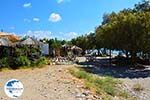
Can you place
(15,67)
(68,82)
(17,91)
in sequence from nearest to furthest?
(17,91) < (68,82) < (15,67)

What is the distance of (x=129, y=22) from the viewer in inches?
1917

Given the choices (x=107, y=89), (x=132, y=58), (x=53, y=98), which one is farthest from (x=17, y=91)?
(x=132, y=58)

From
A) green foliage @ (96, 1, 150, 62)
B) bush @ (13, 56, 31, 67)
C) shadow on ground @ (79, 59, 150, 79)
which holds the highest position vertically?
green foliage @ (96, 1, 150, 62)

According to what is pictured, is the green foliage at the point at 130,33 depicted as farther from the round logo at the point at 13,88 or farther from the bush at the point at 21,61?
the round logo at the point at 13,88

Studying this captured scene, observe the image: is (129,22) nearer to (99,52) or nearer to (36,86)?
(36,86)

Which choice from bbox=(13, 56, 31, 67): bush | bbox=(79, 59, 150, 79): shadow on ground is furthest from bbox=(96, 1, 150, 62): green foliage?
bbox=(13, 56, 31, 67): bush

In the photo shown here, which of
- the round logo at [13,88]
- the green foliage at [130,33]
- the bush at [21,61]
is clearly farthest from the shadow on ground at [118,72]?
the round logo at [13,88]

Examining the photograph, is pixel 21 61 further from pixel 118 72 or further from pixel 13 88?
pixel 13 88

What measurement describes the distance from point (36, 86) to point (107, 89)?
16.9ft

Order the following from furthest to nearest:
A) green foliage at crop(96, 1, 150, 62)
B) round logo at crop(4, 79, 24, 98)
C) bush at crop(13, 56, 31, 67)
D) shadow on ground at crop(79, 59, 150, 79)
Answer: green foliage at crop(96, 1, 150, 62) → shadow on ground at crop(79, 59, 150, 79) → bush at crop(13, 56, 31, 67) → round logo at crop(4, 79, 24, 98)

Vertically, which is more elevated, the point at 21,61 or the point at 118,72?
the point at 21,61

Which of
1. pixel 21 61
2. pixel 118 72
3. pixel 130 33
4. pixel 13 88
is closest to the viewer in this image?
pixel 13 88

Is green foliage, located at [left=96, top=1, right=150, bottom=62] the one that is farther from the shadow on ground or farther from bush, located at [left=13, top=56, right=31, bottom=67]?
bush, located at [left=13, top=56, right=31, bottom=67]

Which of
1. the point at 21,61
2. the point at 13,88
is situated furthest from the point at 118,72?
the point at 13,88
